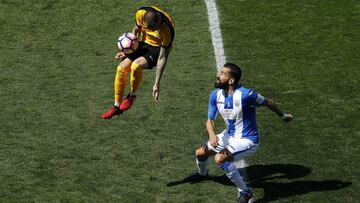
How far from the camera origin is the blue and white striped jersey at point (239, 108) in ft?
43.2

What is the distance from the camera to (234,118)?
1330 cm

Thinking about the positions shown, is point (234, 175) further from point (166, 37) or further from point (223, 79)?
point (166, 37)

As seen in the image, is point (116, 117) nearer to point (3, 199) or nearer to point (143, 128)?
point (143, 128)

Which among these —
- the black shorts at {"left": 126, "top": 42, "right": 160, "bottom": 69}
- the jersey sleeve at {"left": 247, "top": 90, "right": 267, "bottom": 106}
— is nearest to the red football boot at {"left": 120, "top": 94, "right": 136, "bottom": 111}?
the black shorts at {"left": 126, "top": 42, "right": 160, "bottom": 69}

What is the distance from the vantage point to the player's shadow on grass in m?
13.7

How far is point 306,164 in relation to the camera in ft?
47.8

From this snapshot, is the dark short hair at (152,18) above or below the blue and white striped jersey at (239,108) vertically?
above

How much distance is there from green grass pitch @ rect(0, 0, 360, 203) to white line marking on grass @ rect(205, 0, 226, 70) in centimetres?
13

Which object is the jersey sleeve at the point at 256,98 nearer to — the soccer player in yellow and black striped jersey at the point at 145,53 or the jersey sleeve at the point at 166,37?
the soccer player in yellow and black striped jersey at the point at 145,53

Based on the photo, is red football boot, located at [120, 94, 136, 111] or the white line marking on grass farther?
the white line marking on grass

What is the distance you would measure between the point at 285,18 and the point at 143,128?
20.3 ft

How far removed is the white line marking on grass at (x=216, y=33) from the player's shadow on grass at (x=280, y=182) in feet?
14.1

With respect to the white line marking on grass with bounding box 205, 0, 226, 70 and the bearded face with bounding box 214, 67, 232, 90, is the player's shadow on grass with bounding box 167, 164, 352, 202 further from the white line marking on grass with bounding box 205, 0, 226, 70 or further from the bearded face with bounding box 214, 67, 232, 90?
the white line marking on grass with bounding box 205, 0, 226, 70

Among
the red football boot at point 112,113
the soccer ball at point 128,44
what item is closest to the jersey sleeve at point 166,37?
the soccer ball at point 128,44
